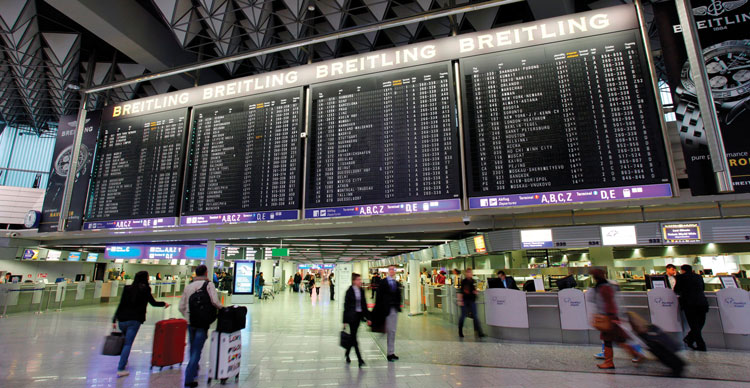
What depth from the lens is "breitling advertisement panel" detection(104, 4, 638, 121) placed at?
7.03 meters

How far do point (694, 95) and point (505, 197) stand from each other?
11.8 feet

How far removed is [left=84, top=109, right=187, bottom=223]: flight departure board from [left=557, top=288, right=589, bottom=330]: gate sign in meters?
9.19

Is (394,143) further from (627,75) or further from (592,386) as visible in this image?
(592,386)

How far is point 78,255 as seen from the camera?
20.0 metres

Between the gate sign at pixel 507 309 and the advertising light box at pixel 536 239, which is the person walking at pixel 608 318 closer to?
the gate sign at pixel 507 309

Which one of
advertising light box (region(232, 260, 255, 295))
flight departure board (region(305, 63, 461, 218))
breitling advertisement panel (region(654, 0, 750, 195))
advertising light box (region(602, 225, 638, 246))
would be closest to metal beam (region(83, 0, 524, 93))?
flight departure board (region(305, 63, 461, 218))

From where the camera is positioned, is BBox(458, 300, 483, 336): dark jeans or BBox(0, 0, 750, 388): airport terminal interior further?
BBox(458, 300, 483, 336): dark jeans

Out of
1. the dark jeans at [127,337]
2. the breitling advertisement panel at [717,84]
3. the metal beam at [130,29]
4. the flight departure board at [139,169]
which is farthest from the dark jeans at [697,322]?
the metal beam at [130,29]

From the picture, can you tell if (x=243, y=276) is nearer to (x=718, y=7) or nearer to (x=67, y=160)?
(x=67, y=160)

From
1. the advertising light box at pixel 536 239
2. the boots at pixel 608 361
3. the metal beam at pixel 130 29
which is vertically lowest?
the boots at pixel 608 361

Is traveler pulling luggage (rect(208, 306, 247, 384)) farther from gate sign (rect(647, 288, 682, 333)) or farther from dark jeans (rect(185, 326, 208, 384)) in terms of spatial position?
gate sign (rect(647, 288, 682, 333))

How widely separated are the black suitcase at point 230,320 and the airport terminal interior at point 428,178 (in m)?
0.03

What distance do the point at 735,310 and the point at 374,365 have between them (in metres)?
6.93

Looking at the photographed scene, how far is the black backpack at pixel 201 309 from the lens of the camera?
4.72 meters
